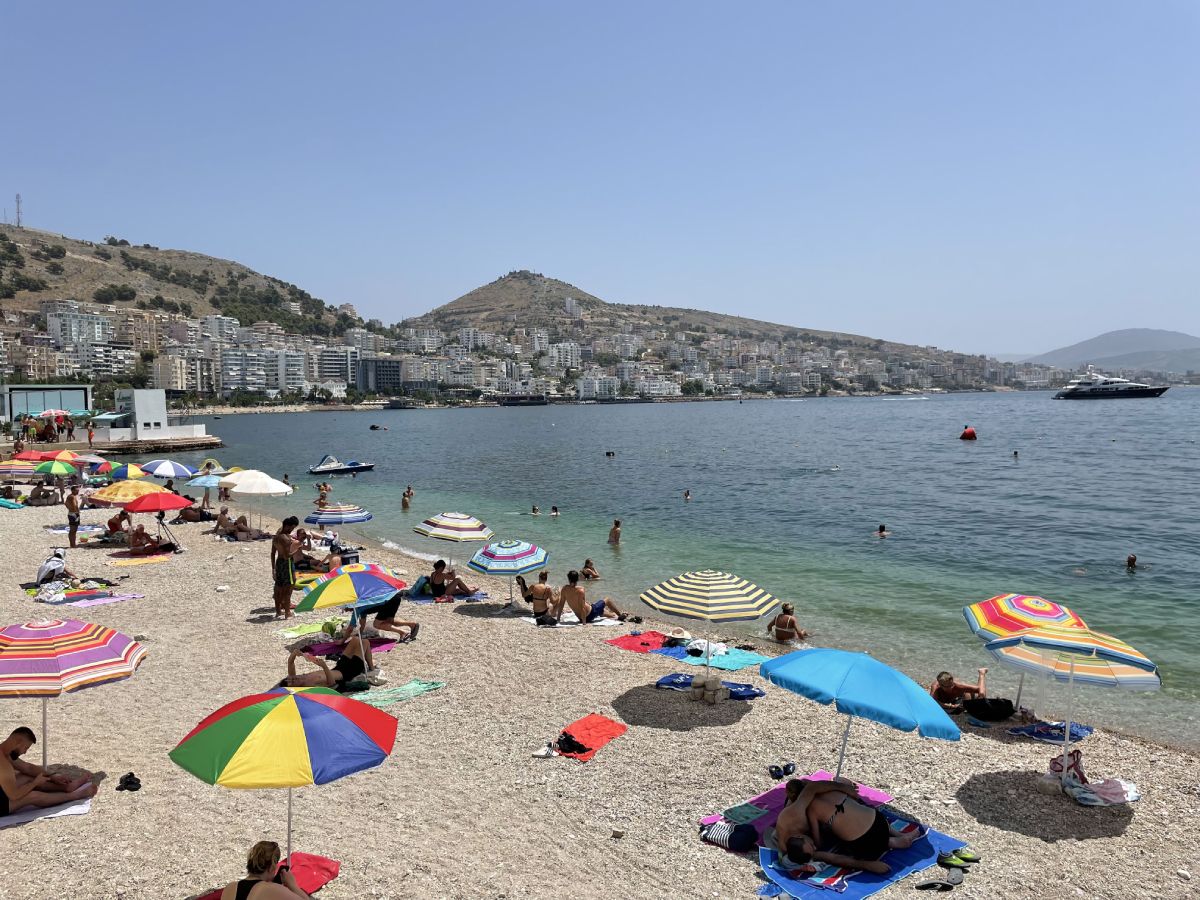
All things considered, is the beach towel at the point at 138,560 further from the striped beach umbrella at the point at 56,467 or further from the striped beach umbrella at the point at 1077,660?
the striped beach umbrella at the point at 1077,660

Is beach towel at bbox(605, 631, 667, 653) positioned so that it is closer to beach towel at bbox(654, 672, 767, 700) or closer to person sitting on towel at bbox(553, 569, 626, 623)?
person sitting on towel at bbox(553, 569, 626, 623)

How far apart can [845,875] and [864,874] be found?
0.17m

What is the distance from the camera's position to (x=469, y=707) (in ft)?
31.0

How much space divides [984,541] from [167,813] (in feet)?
76.4

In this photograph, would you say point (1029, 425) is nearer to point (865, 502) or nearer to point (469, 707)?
point (865, 502)

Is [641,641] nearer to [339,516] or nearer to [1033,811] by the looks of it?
[1033,811]

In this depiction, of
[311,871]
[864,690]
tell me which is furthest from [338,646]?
[864,690]

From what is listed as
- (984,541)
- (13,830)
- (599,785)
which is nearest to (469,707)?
(599,785)

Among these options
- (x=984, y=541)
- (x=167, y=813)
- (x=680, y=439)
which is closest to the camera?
(x=167, y=813)

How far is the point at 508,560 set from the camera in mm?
13977

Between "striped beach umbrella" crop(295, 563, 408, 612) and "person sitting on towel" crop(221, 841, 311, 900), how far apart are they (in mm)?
5669

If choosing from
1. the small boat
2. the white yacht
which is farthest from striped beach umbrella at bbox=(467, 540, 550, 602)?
the white yacht

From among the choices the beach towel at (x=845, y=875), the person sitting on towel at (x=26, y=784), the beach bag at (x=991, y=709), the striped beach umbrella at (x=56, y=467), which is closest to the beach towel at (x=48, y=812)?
the person sitting on towel at (x=26, y=784)

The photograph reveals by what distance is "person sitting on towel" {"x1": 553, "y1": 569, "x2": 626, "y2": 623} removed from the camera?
13.9m
